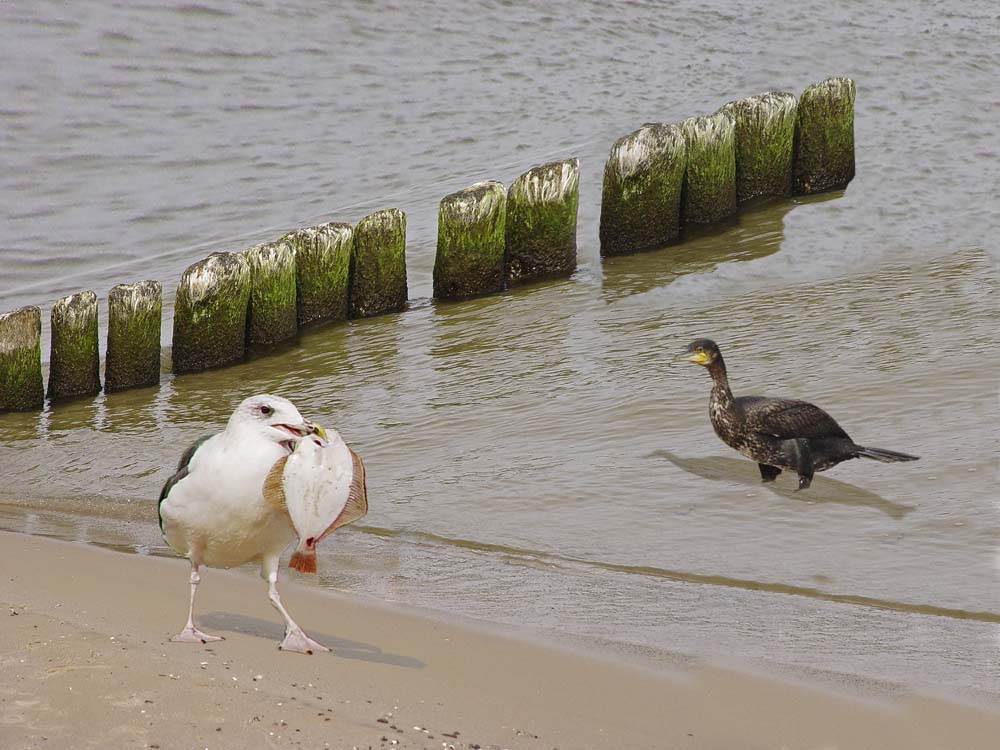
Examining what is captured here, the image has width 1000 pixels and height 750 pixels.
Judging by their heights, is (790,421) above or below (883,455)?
above

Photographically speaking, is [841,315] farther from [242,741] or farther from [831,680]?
[242,741]

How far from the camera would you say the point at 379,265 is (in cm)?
1166

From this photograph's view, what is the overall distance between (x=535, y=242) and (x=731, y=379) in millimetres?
Answer: 3426

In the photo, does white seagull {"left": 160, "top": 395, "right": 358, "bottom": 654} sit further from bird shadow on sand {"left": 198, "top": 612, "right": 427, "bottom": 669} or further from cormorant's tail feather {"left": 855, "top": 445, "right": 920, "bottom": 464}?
cormorant's tail feather {"left": 855, "top": 445, "right": 920, "bottom": 464}

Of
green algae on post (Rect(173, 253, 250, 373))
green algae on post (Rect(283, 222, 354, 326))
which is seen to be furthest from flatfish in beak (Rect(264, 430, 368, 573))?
green algae on post (Rect(283, 222, 354, 326))

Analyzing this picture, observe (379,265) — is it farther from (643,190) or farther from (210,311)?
(643,190)

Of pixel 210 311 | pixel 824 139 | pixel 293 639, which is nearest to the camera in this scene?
pixel 293 639

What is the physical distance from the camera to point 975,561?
20.6 ft

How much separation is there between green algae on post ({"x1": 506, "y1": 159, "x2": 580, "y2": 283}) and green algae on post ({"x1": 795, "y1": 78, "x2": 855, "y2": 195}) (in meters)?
3.49

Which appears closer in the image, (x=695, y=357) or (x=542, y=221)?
(x=695, y=357)

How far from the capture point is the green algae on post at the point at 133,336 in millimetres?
10070

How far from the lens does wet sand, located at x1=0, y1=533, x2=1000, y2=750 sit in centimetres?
379

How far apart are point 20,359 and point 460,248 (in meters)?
4.02

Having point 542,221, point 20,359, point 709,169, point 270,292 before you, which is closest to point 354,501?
point 20,359
